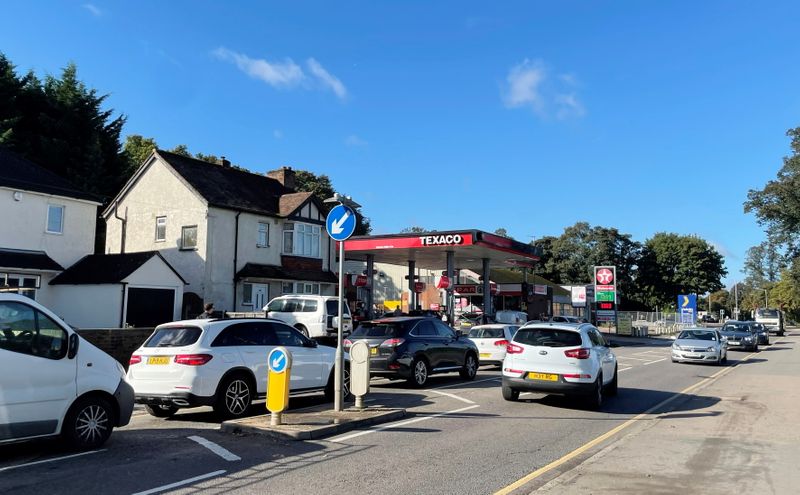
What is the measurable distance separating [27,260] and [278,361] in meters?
19.4

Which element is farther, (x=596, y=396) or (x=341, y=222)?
(x=596, y=396)

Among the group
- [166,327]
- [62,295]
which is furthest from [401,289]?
[166,327]

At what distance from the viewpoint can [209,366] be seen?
32.0ft

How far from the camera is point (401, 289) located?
58.0 metres

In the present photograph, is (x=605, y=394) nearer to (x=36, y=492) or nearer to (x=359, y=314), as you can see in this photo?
(x=36, y=492)

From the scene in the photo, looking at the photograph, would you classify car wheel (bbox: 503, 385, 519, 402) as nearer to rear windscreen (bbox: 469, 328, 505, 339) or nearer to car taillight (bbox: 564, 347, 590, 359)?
car taillight (bbox: 564, 347, 590, 359)

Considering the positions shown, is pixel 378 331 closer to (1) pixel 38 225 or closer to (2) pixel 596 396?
(2) pixel 596 396

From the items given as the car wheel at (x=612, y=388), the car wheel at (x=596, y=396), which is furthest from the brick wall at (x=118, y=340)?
the car wheel at (x=612, y=388)

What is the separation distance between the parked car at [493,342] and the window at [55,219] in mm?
18088

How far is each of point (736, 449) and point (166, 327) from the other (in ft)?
29.7

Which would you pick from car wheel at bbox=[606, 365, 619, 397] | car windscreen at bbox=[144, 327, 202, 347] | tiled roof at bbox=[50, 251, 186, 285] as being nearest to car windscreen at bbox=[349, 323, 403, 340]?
car wheel at bbox=[606, 365, 619, 397]

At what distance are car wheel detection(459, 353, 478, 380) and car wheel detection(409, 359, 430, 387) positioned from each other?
1.93m

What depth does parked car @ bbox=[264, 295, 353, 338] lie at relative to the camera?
69.8 feet

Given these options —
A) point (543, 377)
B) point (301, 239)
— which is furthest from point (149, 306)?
point (543, 377)
